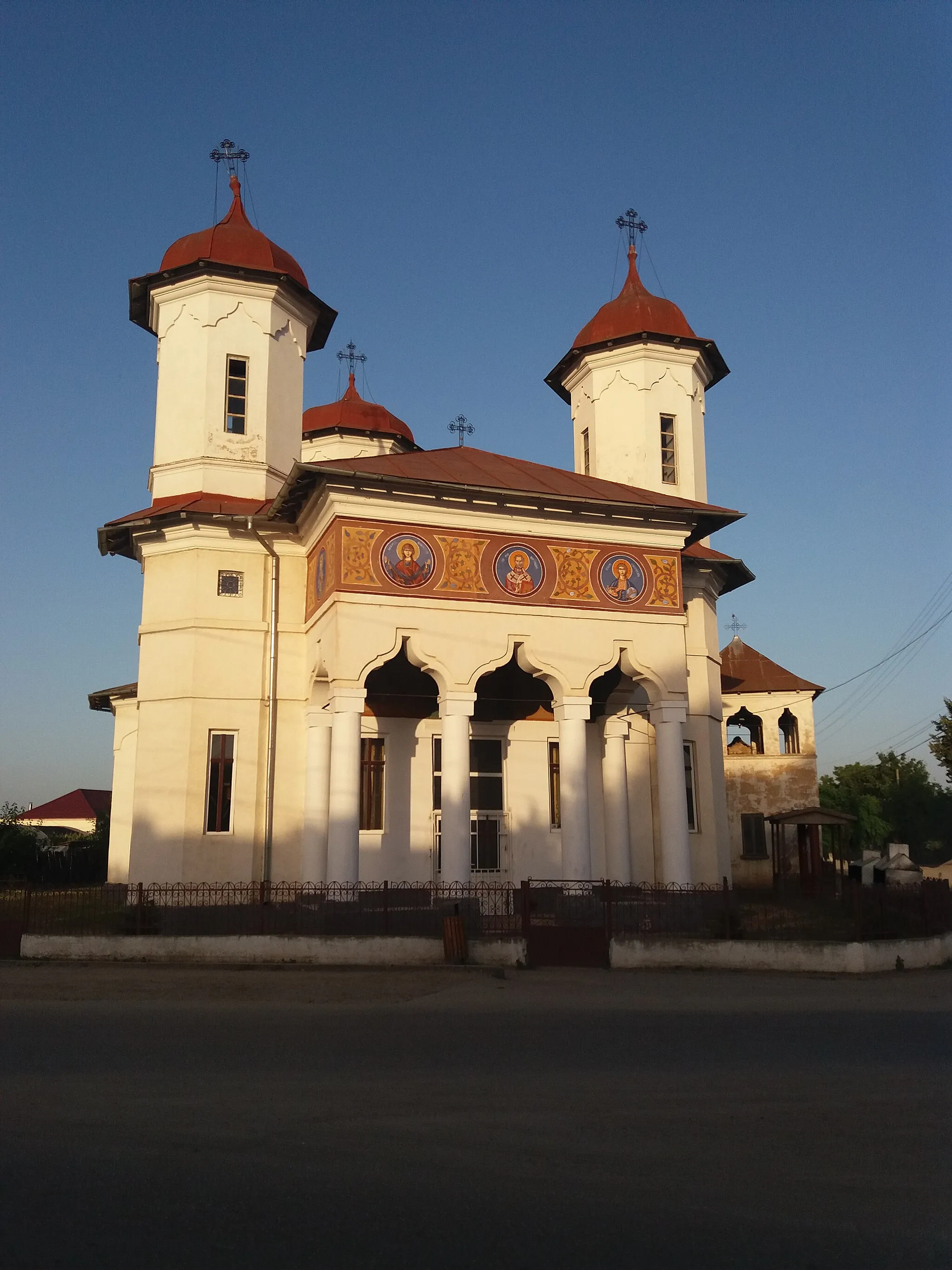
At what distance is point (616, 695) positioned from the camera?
19625 millimetres

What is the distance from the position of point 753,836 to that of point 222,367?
18.5 metres

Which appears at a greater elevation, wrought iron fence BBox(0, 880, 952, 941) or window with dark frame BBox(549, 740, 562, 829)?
window with dark frame BBox(549, 740, 562, 829)

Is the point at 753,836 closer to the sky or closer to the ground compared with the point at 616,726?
closer to the ground

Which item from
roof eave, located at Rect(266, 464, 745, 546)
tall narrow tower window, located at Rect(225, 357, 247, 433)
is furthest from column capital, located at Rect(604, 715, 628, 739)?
tall narrow tower window, located at Rect(225, 357, 247, 433)

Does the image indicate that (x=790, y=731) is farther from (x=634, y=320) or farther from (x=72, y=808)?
(x=72, y=808)

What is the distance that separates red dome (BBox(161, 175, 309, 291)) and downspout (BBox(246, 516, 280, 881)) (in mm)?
5388

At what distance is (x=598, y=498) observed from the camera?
55.4ft

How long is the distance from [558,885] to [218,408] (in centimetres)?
1047

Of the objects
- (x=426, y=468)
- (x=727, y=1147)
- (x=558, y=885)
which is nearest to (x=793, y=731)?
(x=558, y=885)

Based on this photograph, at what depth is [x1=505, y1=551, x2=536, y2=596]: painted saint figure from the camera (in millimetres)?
16578

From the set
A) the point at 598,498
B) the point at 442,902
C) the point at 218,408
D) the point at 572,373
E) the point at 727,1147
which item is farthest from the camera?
the point at 572,373

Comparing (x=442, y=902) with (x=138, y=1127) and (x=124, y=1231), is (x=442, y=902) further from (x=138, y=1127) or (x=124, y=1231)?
(x=124, y=1231)

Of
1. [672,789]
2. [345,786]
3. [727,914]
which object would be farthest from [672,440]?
[727,914]

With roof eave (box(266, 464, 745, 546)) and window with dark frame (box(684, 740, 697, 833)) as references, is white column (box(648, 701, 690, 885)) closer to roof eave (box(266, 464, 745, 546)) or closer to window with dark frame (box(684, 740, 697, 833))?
window with dark frame (box(684, 740, 697, 833))
